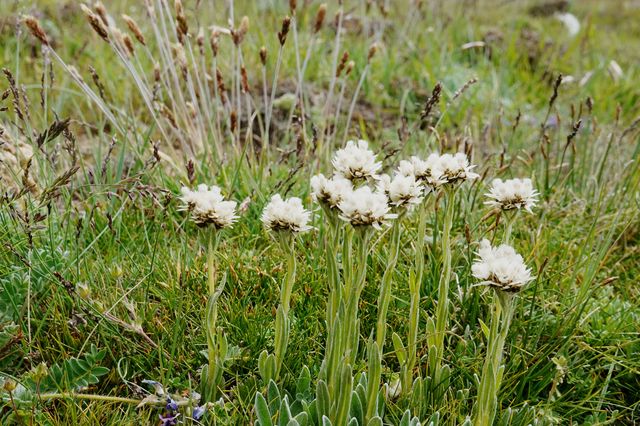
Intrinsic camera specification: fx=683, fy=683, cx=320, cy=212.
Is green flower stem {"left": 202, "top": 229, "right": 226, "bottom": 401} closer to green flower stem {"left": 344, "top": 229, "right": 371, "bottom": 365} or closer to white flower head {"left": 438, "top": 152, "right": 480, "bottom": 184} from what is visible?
green flower stem {"left": 344, "top": 229, "right": 371, "bottom": 365}

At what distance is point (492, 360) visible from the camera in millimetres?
1446

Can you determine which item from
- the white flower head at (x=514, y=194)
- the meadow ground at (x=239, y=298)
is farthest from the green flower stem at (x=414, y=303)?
the white flower head at (x=514, y=194)

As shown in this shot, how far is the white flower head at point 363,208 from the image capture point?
1.29 metres

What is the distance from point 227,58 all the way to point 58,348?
9.89 ft

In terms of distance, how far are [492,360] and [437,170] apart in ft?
1.43

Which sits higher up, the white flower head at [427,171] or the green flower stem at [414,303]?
the white flower head at [427,171]

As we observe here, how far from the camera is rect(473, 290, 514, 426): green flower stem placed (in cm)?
140

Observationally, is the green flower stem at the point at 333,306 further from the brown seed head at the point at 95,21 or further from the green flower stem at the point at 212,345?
the brown seed head at the point at 95,21

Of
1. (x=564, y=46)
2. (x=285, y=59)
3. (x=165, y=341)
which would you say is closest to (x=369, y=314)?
(x=165, y=341)

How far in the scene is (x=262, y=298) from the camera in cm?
215

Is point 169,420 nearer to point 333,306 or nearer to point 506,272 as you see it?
point 333,306

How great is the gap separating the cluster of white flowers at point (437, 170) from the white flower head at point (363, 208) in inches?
10.7

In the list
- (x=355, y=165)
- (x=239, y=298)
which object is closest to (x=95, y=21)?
(x=239, y=298)

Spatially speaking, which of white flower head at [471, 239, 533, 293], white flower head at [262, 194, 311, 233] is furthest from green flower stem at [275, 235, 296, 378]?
white flower head at [471, 239, 533, 293]
